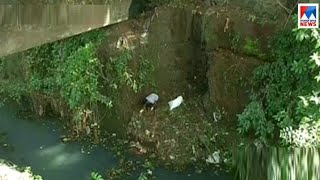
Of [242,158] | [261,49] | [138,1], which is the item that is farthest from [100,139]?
[242,158]

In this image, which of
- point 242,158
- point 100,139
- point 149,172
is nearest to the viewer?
point 242,158

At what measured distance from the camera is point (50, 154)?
20.7 feet

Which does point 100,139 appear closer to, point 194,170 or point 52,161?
point 52,161

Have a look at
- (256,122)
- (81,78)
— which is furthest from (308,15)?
(81,78)

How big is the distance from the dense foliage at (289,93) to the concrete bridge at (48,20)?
2093 millimetres

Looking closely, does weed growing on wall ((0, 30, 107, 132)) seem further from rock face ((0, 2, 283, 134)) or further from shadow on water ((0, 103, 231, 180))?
shadow on water ((0, 103, 231, 180))

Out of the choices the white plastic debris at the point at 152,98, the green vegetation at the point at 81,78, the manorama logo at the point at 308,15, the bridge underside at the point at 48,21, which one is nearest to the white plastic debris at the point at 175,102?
the white plastic debris at the point at 152,98

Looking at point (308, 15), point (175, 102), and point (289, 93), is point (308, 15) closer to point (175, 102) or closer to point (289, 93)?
point (289, 93)

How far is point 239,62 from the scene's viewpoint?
6.00 meters

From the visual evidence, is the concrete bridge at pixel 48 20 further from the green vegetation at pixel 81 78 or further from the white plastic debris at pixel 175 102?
the white plastic debris at pixel 175 102

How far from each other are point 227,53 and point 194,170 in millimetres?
1429

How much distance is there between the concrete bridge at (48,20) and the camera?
213 inches

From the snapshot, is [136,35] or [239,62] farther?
[136,35]

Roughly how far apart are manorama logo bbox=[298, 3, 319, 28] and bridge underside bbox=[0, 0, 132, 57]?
2.46m
